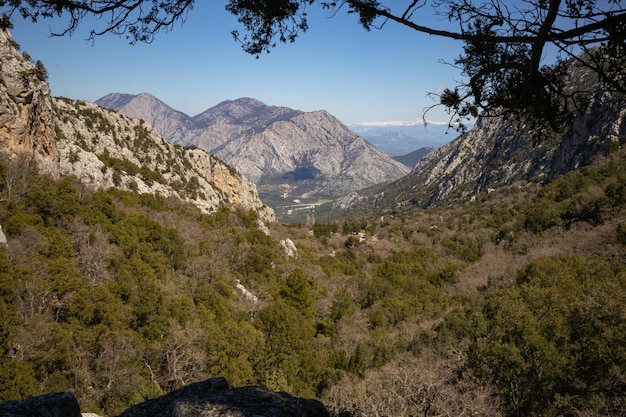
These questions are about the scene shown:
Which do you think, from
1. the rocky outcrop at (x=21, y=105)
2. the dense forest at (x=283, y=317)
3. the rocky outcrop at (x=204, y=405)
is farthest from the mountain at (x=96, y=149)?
the rocky outcrop at (x=204, y=405)

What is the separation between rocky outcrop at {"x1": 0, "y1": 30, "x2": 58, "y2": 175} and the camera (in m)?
27.4

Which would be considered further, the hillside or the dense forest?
the hillside

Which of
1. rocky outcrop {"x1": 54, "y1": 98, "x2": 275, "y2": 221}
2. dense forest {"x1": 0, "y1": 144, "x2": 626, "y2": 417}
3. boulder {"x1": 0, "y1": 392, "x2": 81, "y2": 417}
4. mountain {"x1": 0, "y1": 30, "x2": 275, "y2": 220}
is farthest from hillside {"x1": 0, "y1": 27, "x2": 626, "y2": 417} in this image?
Result: boulder {"x1": 0, "y1": 392, "x2": 81, "y2": 417}

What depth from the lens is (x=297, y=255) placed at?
168 ft

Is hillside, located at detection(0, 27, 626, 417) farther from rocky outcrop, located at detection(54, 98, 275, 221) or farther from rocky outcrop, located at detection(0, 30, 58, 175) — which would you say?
rocky outcrop, located at detection(54, 98, 275, 221)

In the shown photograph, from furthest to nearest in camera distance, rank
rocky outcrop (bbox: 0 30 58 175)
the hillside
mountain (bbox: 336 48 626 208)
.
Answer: mountain (bbox: 336 48 626 208) < rocky outcrop (bbox: 0 30 58 175) < the hillside

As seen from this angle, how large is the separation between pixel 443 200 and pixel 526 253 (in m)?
79.8

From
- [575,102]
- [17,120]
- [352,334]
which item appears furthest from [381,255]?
[575,102]

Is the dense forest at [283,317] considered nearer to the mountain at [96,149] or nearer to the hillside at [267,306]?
the hillside at [267,306]

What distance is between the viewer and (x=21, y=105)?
28812mm

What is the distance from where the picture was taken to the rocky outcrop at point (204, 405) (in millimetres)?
5887

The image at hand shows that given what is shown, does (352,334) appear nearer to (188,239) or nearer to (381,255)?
(188,239)

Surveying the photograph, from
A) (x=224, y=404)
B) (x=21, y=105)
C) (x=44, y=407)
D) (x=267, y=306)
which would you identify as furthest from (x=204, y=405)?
(x=21, y=105)

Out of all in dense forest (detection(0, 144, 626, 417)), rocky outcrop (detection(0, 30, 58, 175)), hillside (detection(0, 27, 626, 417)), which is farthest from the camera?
rocky outcrop (detection(0, 30, 58, 175))
